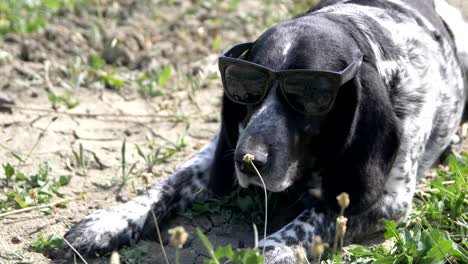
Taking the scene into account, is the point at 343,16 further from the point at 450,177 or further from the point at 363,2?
the point at 450,177

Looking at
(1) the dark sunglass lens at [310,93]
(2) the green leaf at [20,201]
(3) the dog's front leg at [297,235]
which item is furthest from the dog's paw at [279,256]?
(2) the green leaf at [20,201]

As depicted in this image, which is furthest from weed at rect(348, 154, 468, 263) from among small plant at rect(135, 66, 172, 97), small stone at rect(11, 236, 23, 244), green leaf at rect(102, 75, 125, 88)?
green leaf at rect(102, 75, 125, 88)

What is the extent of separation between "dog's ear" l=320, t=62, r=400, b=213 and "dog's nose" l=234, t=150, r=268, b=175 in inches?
14.4

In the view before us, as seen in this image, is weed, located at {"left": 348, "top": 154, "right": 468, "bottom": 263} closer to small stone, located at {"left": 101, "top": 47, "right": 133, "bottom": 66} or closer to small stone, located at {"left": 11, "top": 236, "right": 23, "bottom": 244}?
small stone, located at {"left": 11, "top": 236, "right": 23, "bottom": 244}

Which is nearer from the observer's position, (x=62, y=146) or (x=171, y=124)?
(x=62, y=146)

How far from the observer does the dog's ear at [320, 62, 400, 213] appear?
3.56 meters

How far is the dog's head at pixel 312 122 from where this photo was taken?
3.46 meters

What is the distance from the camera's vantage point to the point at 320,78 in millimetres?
3396

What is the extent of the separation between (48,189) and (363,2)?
1902 mm

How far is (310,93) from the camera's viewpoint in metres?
3.45

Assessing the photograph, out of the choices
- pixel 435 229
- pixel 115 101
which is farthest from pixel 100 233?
pixel 115 101

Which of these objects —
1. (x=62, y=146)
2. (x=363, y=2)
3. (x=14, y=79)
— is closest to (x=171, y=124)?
(x=62, y=146)

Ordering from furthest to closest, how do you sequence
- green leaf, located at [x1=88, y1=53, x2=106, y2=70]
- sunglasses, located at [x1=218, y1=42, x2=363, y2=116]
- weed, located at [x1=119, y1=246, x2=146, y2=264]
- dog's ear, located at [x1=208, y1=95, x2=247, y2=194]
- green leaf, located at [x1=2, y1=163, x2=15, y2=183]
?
green leaf, located at [x1=88, y1=53, x2=106, y2=70] → green leaf, located at [x1=2, y1=163, x2=15, y2=183] → dog's ear, located at [x1=208, y1=95, x2=247, y2=194] → weed, located at [x1=119, y1=246, x2=146, y2=264] → sunglasses, located at [x1=218, y1=42, x2=363, y2=116]

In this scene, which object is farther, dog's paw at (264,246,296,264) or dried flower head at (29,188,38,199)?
dried flower head at (29,188,38,199)
